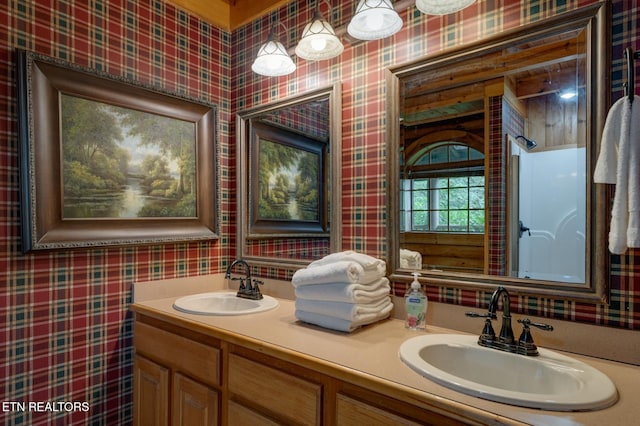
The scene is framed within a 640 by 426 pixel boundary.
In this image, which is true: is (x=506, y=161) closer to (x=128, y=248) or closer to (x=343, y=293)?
(x=343, y=293)

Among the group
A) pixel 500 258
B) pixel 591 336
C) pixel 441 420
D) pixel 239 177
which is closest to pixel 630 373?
pixel 591 336

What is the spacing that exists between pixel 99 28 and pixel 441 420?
6.66ft

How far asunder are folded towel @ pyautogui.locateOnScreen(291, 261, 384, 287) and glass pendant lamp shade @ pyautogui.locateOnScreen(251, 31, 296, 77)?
968 mm

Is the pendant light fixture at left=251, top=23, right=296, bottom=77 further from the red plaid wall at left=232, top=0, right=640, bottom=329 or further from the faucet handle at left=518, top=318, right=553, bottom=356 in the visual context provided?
the faucet handle at left=518, top=318, right=553, bottom=356

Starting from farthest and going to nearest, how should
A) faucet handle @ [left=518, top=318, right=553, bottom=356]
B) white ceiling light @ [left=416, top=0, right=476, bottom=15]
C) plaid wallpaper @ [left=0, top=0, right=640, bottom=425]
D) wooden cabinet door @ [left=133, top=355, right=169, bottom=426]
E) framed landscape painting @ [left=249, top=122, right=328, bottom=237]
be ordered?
framed landscape painting @ [left=249, top=122, right=328, bottom=237] < wooden cabinet door @ [left=133, top=355, right=169, bottom=426] < plaid wallpaper @ [left=0, top=0, right=640, bottom=425] < white ceiling light @ [left=416, top=0, right=476, bottom=15] < faucet handle @ [left=518, top=318, right=553, bottom=356]

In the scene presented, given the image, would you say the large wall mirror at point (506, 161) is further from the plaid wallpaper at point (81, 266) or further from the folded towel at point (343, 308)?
the plaid wallpaper at point (81, 266)

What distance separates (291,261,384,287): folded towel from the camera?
1326mm

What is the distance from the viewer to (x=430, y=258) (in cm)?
149

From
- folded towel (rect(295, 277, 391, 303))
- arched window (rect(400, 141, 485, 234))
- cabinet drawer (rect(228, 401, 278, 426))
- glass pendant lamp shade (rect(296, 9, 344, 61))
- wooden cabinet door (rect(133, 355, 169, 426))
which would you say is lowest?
wooden cabinet door (rect(133, 355, 169, 426))

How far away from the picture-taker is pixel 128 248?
182 cm

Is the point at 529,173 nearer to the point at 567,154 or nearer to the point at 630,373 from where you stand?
the point at 567,154

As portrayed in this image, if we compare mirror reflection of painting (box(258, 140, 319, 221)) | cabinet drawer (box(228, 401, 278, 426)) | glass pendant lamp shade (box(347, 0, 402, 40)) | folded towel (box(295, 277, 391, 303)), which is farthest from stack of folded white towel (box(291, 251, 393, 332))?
glass pendant lamp shade (box(347, 0, 402, 40))

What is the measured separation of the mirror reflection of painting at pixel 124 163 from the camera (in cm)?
163

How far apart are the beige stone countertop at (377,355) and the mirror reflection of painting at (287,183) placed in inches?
18.9
